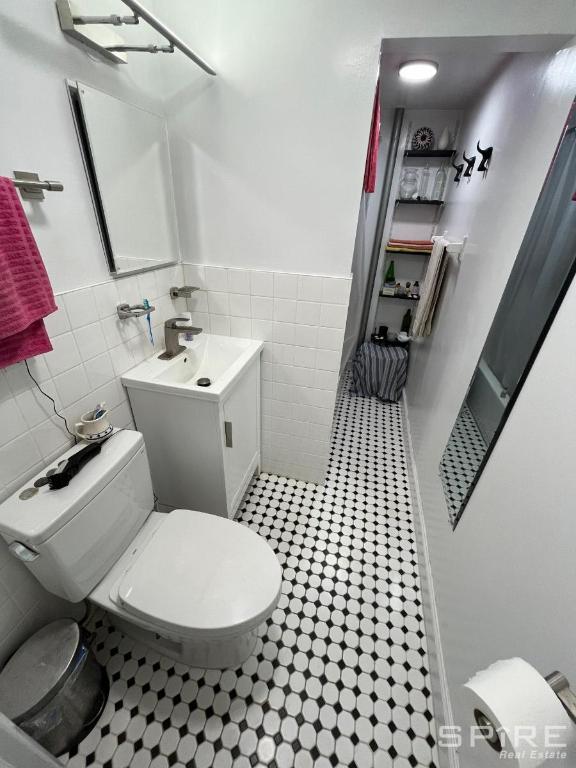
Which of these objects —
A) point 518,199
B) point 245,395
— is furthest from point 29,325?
point 518,199

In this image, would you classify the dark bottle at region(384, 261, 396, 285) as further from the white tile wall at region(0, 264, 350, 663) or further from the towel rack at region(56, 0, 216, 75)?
the towel rack at region(56, 0, 216, 75)

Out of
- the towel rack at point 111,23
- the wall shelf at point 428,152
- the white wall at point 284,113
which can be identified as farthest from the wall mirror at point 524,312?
the wall shelf at point 428,152

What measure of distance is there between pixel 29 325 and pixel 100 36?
0.89 metres

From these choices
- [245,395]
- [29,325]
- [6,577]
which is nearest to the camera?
[29,325]

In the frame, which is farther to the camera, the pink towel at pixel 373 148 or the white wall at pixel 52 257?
the pink towel at pixel 373 148

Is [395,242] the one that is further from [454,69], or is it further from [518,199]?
[518,199]

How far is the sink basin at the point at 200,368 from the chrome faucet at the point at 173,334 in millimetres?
30

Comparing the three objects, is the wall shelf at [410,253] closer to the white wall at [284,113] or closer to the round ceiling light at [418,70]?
the round ceiling light at [418,70]

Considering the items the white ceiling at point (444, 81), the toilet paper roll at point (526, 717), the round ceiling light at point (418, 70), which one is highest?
the white ceiling at point (444, 81)

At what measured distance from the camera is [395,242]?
103 inches

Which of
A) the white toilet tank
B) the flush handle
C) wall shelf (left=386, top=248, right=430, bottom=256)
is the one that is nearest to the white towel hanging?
wall shelf (left=386, top=248, right=430, bottom=256)

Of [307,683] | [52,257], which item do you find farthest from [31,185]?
[307,683]

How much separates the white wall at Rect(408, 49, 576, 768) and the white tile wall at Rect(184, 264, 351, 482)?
1.87 feet

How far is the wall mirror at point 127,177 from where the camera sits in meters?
0.96
